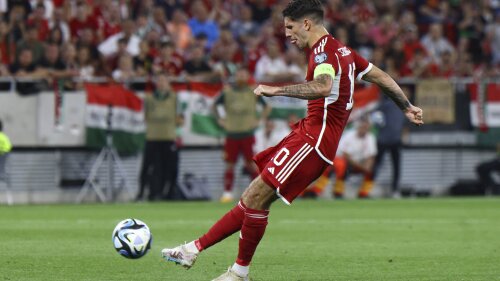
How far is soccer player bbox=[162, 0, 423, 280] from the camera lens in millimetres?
8930

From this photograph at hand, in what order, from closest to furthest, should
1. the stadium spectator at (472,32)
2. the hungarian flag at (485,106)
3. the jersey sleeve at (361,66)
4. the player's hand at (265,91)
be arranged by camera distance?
the player's hand at (265,91) → the jersey sleeve at (361,66) → the hungarian flag at (485,106) → the stadium spectator at (472,32)

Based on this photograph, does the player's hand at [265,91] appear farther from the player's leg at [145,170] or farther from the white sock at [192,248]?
the player's leg at [145,170]

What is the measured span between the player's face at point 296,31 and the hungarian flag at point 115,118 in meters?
12.6

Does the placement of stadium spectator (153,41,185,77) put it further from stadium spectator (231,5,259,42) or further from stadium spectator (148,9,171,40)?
stadium spectator (231,5,259,42)

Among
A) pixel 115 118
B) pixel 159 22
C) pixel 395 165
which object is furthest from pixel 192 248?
pixel 159 22

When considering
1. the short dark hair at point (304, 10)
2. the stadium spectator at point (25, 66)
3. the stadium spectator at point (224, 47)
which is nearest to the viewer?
the short dark hair at point (304, 10)

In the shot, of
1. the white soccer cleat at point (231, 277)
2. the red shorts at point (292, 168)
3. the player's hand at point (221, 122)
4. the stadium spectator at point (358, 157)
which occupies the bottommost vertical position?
the stadium spectator at point (358, 157)

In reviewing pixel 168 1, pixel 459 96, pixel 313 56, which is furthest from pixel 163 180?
pixel 313 56

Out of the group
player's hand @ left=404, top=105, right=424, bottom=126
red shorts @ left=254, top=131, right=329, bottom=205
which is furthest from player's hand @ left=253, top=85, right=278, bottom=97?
player's hand @ left=404, top=105, right=424, bottom=126

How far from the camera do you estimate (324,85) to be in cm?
865

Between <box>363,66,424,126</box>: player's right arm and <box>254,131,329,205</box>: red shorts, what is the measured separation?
957 mm

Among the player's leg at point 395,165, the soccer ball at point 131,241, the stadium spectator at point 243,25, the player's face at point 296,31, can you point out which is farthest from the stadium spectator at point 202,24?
the player's face at point 296,31

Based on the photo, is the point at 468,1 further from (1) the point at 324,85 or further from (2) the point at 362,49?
(1) the point at 324,85

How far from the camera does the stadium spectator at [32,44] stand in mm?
20969
